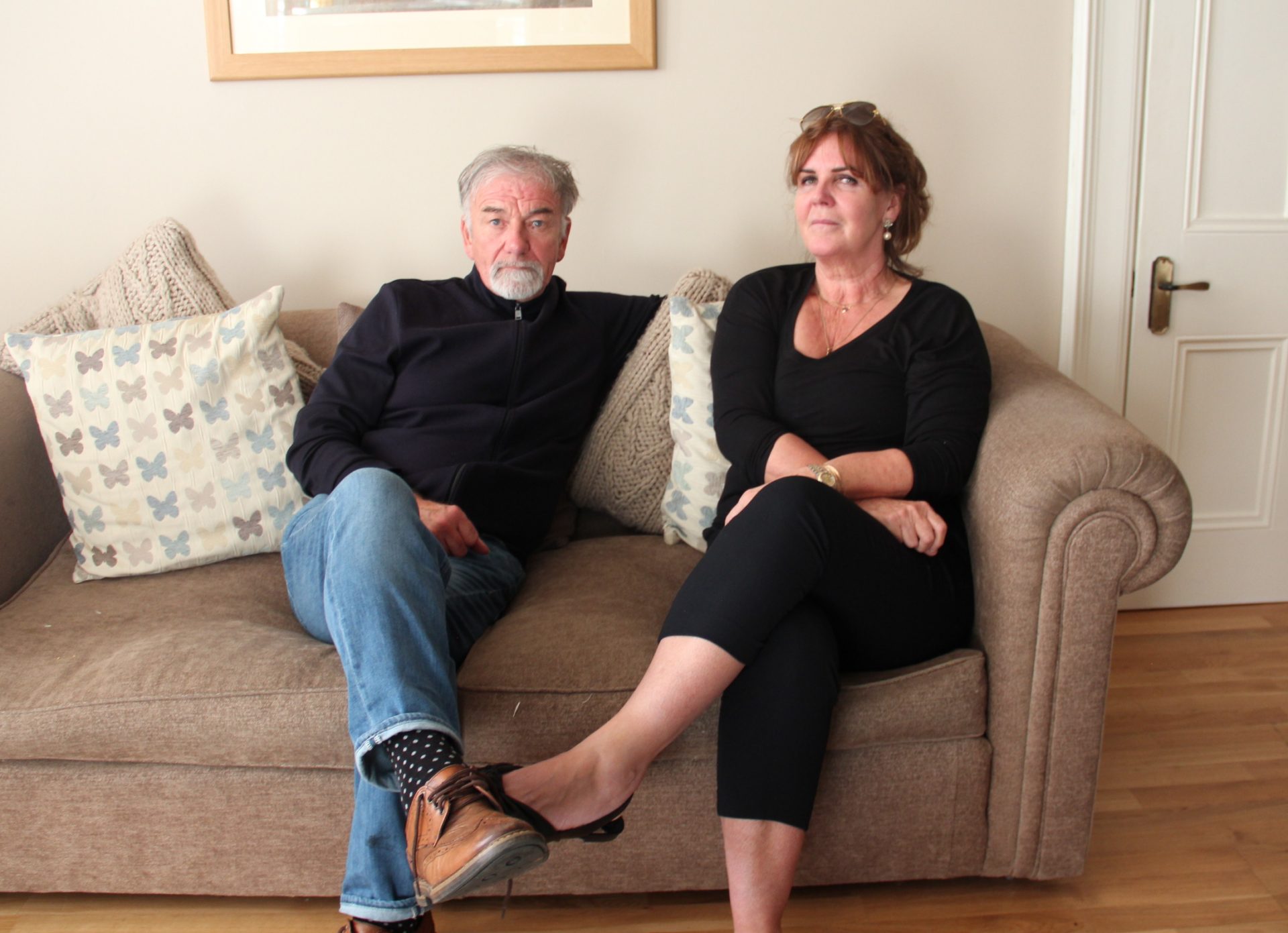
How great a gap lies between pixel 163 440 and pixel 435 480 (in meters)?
0.53

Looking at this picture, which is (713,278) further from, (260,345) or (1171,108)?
(1171,108)

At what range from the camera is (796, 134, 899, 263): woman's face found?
1660mm

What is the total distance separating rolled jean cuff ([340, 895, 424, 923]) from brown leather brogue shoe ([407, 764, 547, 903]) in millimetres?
161

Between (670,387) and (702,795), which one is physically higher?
(670,387)

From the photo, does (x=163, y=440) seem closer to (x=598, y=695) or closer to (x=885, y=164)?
(x=598, y=695)

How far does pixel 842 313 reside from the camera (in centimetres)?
173

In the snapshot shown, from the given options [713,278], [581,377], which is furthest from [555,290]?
[713,278]

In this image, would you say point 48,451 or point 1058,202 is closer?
point 48,451

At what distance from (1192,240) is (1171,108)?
12.1 inches

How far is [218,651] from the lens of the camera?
142 centimetres

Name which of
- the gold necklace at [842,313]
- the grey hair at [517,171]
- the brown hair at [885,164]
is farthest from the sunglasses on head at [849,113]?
the grey hair at [517,171]

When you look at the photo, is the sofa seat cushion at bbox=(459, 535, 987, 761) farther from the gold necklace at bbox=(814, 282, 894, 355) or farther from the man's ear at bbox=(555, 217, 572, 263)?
the man's ear at bbox=(555, 217, 572, 263)

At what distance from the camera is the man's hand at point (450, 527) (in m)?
1.57

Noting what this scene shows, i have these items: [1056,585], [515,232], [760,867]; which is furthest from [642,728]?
[515,232]
